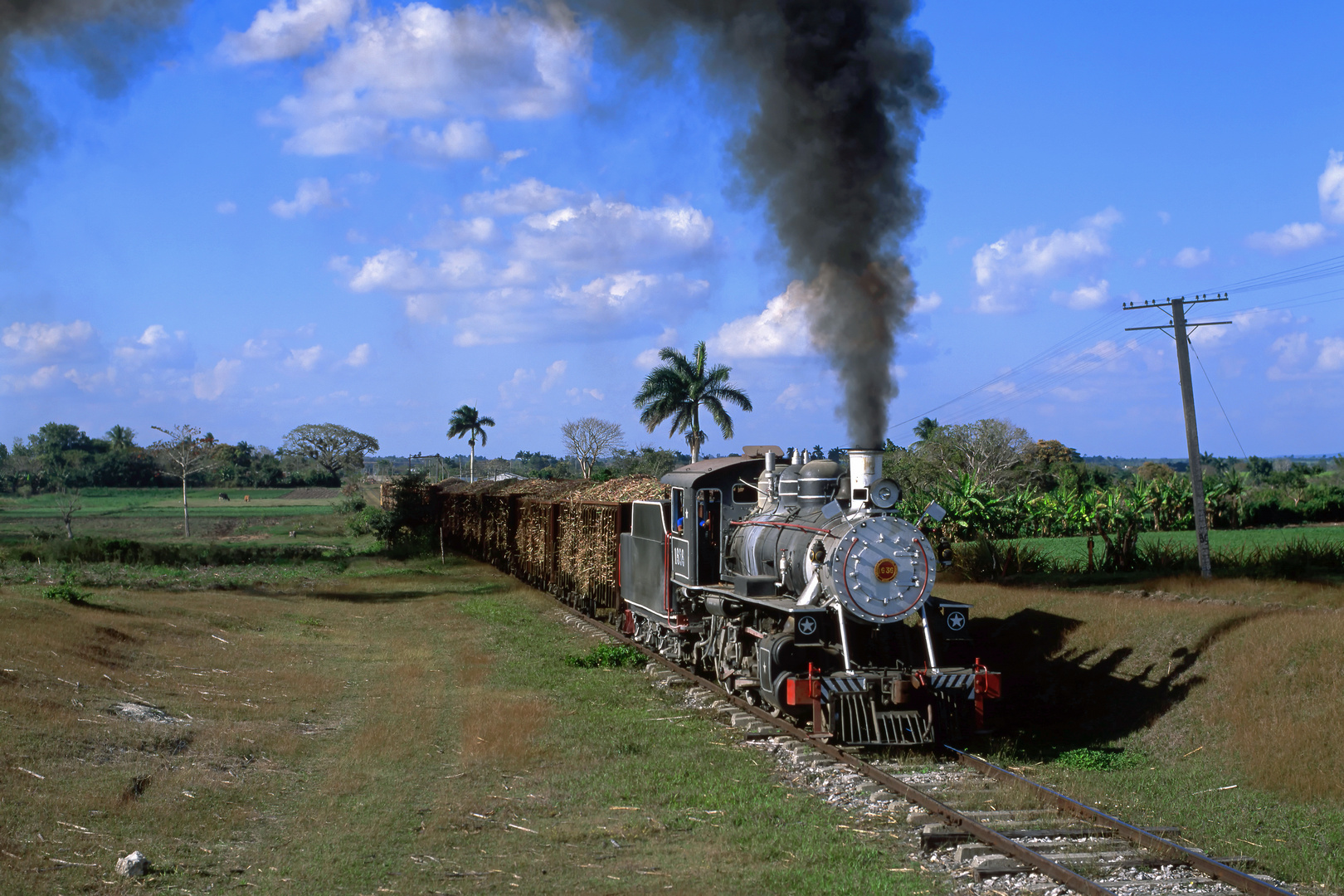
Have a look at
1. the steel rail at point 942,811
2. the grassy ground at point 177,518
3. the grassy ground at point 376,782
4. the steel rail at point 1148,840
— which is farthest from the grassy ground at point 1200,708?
the grassy ground at point 177,518

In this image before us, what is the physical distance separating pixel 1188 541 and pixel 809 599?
19326 millimetres

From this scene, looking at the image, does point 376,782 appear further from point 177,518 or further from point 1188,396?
point 177,518

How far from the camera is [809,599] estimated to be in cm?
1074

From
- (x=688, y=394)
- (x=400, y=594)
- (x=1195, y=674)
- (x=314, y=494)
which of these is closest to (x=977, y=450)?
(x=688, y=394)

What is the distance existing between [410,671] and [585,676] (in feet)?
A: 8.36

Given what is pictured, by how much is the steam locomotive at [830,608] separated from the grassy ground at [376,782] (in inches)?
38.8

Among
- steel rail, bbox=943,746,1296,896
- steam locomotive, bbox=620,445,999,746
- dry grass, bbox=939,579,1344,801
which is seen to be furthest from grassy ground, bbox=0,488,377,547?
steel rail, bbox=943,746,1296,896

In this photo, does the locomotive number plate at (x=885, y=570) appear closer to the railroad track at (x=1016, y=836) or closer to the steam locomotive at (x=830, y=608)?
the steam locomotive at (x=830, y=608)

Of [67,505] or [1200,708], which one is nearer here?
[1200,708]

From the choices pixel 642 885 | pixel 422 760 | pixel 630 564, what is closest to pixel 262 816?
pixel 422 760

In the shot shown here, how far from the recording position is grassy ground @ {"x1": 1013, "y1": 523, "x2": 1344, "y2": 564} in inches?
916

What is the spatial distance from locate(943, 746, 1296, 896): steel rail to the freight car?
1244 mm

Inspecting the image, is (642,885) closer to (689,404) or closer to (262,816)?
(262,816)

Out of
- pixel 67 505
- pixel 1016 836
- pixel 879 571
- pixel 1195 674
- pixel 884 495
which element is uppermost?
pixel 67 505
